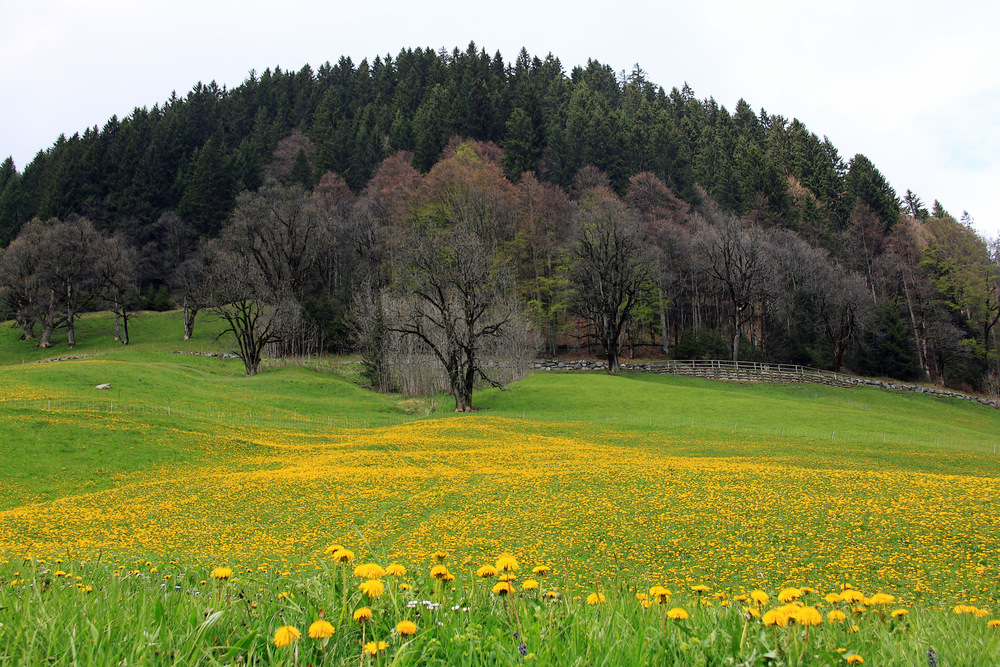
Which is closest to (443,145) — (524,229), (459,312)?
(524,229)

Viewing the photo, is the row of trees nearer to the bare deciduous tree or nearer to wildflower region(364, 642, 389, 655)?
the bare deciduous tree

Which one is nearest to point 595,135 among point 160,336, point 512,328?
point 512,328

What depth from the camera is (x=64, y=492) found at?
52.2 ft

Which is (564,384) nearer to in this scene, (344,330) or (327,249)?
(344,330)

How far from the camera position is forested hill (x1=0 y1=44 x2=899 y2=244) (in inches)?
3450

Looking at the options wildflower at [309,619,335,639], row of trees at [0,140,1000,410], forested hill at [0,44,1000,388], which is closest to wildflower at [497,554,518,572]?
wildflower at [309,619,335,639]

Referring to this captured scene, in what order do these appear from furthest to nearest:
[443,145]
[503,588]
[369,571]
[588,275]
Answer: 1. [443,145]
2. [588,275]
3. [369,571]
4. [503,588]

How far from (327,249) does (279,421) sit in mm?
51404

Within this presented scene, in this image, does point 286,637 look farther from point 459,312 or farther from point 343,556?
point 459,312

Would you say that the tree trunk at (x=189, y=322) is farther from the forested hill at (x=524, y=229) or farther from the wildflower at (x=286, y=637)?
the wildflower at (x=286, y=637)

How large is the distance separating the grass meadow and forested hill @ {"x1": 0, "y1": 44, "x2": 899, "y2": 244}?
5594 centimetres

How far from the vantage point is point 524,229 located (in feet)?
246

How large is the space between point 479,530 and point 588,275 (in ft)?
171

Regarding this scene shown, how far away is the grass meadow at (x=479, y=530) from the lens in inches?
105
